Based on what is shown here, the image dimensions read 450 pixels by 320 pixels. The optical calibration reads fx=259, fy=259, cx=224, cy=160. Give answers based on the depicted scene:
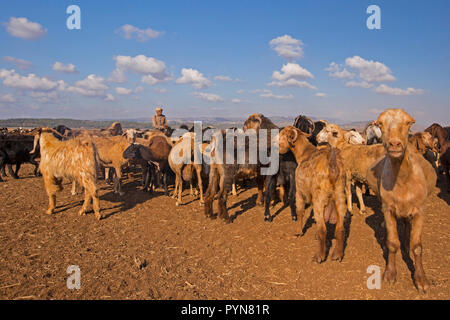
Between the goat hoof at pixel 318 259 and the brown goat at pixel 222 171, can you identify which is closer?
the goat hoof at pixel 318 259

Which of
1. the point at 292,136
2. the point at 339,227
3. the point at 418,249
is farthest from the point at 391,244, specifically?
the point at 292,136

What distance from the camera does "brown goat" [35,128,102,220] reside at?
25.8ft

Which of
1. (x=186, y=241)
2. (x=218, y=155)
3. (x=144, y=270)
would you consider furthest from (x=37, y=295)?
(x=218, y=155)

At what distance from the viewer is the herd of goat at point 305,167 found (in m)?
4.24

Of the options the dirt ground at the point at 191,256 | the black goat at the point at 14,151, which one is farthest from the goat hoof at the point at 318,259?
the black goat at the point at 14,151

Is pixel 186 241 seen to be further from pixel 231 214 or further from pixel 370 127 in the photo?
pixel 370 127

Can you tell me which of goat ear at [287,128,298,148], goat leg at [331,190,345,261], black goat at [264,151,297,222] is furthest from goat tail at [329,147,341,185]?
black goat at [264,151,297,222]

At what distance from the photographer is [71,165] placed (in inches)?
315

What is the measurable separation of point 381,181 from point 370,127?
22.9 ft

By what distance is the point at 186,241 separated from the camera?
6.63 meters

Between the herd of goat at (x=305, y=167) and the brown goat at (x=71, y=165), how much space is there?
0.03 m

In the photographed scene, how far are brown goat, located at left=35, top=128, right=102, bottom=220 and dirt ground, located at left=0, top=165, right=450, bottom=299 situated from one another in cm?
75

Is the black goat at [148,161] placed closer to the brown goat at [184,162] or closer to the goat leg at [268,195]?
the brown goat at [184,162]

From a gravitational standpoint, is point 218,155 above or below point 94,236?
above
